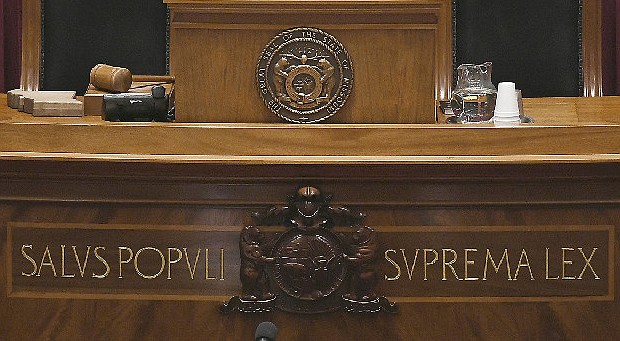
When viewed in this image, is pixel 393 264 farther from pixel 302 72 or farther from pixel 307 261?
pixel 302 72

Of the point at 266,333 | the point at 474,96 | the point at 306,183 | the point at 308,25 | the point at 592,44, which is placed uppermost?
the point at 592,44

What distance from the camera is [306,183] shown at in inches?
56.5

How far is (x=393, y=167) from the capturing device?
55.3 inches

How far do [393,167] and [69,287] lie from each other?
59 cm

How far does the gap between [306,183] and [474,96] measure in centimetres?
47

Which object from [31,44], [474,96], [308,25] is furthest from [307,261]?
[31,44]

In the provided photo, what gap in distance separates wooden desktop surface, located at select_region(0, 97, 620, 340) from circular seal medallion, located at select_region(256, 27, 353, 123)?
0.31 feet

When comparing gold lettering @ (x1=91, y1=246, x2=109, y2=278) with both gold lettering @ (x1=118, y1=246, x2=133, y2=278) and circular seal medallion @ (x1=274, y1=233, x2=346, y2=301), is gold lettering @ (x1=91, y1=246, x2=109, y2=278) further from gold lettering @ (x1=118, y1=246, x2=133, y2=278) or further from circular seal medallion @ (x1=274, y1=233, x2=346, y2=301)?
circular seal medallion @ (x1=274, y1=233, x2=346, y2=301)

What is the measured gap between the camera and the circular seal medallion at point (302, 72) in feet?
4.99

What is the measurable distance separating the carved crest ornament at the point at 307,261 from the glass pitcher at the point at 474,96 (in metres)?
0.40

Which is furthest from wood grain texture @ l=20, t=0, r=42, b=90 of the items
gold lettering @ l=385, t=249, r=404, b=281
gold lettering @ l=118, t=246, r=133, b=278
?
gold lettering @ l=385, t=249, r=404, b=281

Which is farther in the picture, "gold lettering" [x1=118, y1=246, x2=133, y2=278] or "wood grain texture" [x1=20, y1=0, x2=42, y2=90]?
"wood grain texture" [x1=20, y1=0, x2=42, y2=90]

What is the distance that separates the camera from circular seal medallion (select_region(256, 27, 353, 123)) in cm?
152

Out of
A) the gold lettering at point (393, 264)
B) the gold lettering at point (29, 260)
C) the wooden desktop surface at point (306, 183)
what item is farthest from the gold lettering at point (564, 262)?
the gold lettering at point (29, 260)
